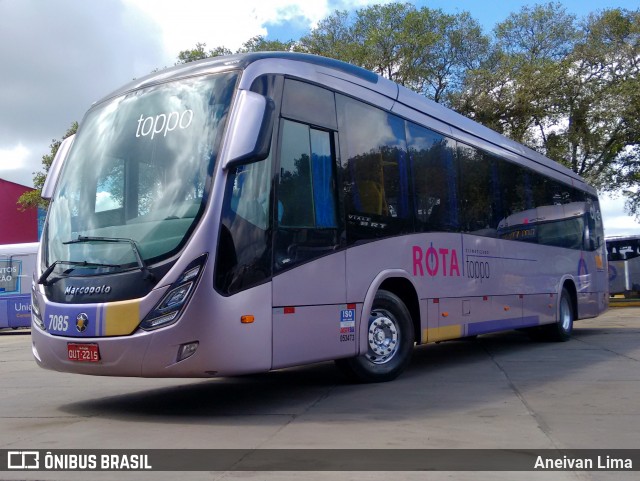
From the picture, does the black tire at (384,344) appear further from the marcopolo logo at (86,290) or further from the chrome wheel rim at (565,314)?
the chrome wheel rim at (565,314)

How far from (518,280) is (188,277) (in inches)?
298

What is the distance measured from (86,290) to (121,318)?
523 millimetres

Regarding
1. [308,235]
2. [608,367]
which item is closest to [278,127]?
[308,235]

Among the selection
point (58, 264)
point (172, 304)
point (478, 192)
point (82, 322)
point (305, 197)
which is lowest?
point (82, 322)

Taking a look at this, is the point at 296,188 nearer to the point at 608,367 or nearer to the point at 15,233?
the point at 608,367

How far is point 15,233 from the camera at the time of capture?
40.7 m

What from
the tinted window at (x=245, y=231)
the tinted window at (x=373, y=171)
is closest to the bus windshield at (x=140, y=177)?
the tinted window at (x=245, y=231)

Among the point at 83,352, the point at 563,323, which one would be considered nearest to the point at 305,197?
the point at 83,352

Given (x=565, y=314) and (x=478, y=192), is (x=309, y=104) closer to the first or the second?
(x=478, y=192)

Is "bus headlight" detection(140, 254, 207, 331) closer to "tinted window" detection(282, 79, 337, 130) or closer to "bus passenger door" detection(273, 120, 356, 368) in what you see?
"bus passenger door" detection(273, 120, 356, 368)

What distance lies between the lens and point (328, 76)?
8234 mm

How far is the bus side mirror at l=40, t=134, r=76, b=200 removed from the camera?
7.94 metres

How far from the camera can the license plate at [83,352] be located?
6.66 meters

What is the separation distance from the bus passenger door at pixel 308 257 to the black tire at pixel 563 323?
25.5 ft
